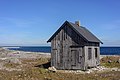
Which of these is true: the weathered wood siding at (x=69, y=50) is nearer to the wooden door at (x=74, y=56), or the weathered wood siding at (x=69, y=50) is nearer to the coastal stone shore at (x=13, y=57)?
the wooden door at (x=74, y=56)

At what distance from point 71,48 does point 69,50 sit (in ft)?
1.29

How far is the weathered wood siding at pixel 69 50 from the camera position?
1398 inches

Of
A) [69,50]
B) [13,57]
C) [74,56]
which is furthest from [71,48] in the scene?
[13,57]

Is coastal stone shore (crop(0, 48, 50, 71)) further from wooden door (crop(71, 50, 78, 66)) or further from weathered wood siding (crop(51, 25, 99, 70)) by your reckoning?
wooden door (crop(71, 50, 78, 66))

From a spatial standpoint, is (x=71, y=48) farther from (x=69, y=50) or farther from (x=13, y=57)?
(x=13, y=57)

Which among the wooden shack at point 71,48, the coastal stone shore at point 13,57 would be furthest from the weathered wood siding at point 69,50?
the coastal stone shore at point 13,57

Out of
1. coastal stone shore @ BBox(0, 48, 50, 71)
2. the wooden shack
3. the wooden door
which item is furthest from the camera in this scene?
coastal stone shore @ BBox(0, 48, 50, 71)

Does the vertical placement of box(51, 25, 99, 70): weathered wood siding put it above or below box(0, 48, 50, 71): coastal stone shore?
above

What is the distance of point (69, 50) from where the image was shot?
36344 mm

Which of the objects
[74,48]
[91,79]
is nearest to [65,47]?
[74,48]

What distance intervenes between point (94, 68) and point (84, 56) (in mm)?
3558

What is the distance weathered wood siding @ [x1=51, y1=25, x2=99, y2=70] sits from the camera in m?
35.5

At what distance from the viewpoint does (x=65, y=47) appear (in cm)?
3656

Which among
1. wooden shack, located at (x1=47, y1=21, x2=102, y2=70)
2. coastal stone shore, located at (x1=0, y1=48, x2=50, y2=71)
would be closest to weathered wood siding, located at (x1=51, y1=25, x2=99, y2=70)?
wooden shack, located at (x1=47, y1=21, x2=102, y2=70)
